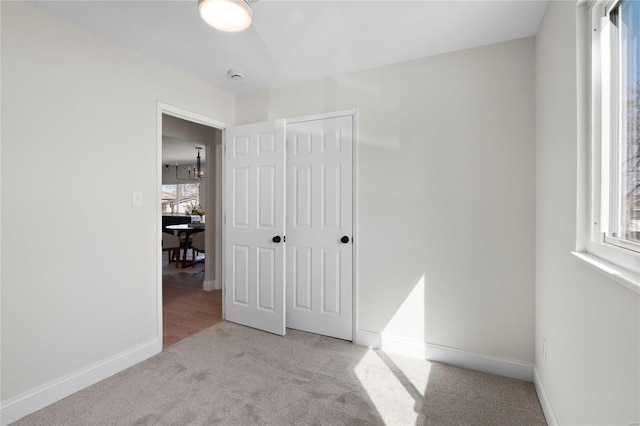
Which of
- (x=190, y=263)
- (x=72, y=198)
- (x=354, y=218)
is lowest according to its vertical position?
(x=190, y=263)

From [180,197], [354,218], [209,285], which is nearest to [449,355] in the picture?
[354,218]

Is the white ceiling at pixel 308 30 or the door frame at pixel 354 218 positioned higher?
the white ceiling at pixel 308 30

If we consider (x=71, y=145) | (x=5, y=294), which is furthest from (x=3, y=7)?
(x=5, y=294)

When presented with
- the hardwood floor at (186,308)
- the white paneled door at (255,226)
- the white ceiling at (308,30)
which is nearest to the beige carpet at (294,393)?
the hardwood floor at (186,308)

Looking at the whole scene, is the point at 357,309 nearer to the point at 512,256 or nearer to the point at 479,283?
the point at 479,283

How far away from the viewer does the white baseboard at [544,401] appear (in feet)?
5.68

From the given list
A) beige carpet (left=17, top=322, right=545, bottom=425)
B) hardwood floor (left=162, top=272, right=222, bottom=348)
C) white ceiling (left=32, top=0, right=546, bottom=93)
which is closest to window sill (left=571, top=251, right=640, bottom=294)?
beige carpet (left=17, top=322, right=545, bottom=425)

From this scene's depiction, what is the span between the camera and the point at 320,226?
305 cm

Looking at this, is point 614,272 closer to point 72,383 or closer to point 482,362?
point 482,362

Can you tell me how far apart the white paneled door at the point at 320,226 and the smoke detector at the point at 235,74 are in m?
0.64

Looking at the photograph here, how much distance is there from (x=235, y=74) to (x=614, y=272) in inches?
116

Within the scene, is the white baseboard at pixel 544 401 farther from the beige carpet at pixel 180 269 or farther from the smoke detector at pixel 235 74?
the beige carpet at pixel 180 269

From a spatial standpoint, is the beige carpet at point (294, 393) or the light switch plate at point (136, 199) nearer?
the beige carpet at point (294, 393)

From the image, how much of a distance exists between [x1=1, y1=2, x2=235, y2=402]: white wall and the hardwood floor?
509 mm
